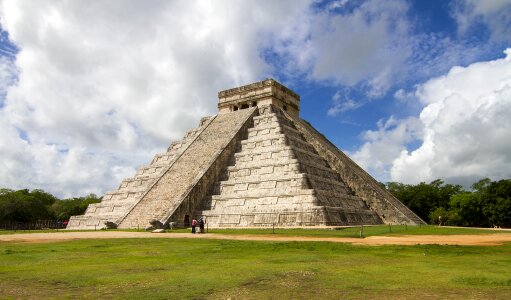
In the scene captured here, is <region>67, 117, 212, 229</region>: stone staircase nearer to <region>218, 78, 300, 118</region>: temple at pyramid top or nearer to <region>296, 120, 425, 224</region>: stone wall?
<region>218, 78, 300, 118</region>: temple at pyramid top

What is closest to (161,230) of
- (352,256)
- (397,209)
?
(352,256)

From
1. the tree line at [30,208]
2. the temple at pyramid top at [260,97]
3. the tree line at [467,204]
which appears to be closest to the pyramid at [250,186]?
the temple at pyramid top at [260,97]

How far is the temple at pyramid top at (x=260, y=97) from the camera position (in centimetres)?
3841

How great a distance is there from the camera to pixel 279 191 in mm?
25641

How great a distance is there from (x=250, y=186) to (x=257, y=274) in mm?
19370

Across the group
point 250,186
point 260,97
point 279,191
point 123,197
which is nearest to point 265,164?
point 250,186

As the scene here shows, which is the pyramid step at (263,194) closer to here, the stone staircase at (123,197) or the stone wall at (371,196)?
the stone staircase at (123,197)

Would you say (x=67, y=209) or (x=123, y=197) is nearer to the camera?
(x=123, y=197)

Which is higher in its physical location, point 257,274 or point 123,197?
point 123,197

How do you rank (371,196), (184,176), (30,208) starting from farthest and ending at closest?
(30,208) < (371,196) < (184,176)

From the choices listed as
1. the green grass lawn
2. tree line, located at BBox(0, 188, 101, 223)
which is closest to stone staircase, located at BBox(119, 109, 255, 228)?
the green grass lawn

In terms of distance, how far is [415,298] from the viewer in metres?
5.95

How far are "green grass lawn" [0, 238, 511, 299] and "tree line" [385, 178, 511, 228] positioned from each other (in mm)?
32439

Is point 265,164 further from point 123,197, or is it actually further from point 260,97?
point 260,97
